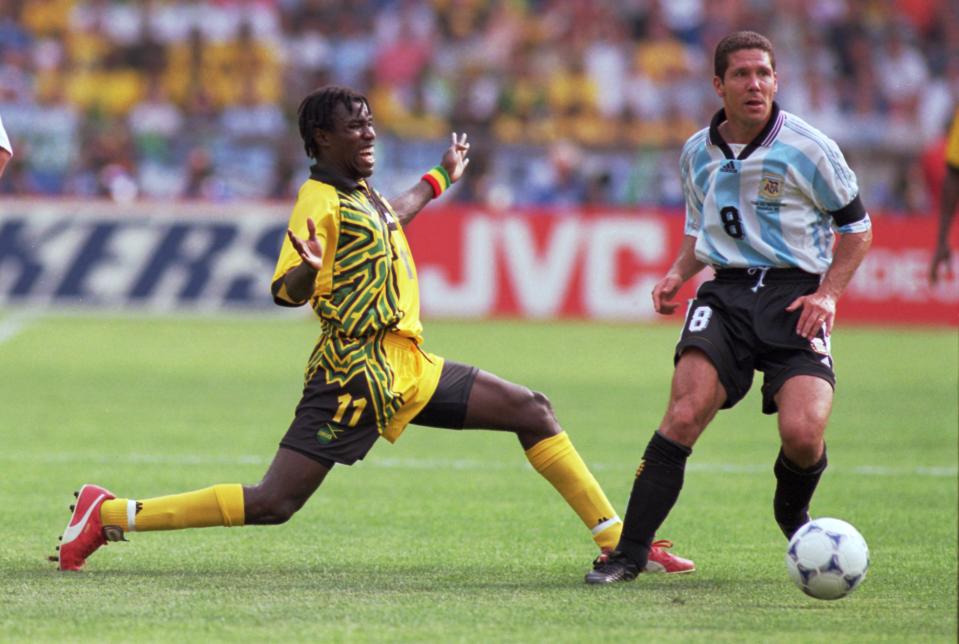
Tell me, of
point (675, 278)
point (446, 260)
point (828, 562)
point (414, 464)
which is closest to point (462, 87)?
point (446, 260)

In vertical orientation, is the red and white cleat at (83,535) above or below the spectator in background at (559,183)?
above

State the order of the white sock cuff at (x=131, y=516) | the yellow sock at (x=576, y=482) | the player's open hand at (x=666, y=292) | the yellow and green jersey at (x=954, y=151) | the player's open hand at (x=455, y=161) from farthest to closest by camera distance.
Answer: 1. the yellow and green jersey at (x=954, y=151)
2. the player's open hand at (x=455, y=161)
3. the yellow sock at (x=576, y=482)
4. the player's open hand at (x=666, y=292)
5. the white sock cuff at (x=131, y=516)

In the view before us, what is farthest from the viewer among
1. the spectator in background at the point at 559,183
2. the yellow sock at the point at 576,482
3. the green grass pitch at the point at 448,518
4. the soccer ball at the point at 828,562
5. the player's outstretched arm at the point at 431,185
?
the spectator in background at the point at 559,183

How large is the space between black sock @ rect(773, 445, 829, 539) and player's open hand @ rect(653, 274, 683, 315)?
75cm

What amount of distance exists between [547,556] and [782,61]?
774 inches

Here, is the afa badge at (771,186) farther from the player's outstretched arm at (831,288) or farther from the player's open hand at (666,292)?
the player's open hand at (666,292)

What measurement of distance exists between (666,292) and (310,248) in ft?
5.09

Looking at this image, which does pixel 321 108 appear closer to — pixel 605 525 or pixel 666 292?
pixel 666 292

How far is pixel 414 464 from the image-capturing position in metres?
10.4

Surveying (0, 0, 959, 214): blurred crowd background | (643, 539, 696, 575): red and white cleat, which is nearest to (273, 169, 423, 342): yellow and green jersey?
(643, 539, 696, 575): red and white cleat

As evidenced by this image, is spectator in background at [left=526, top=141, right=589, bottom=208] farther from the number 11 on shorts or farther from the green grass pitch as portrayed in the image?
the number 11 on shorts

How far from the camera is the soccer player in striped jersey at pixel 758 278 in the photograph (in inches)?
252

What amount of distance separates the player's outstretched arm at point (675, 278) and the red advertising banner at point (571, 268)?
13895 mm

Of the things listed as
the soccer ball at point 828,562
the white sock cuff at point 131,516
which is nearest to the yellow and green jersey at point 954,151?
the soccer ball at point 828,562
